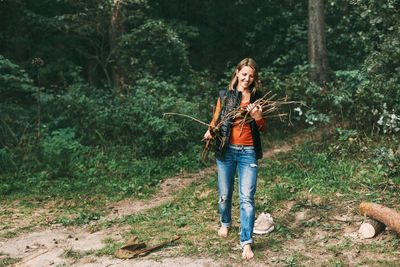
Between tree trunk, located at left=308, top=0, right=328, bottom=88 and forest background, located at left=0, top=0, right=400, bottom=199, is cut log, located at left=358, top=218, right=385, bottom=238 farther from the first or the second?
tree trunk, located at left=308, top=0, right=328, bottom=88

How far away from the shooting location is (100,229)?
5.60 metres

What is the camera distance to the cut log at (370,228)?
464 centimetres

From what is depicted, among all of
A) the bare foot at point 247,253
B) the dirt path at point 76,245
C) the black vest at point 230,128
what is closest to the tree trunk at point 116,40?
the dirt path at point 76,245

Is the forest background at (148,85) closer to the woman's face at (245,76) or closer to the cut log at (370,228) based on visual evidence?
the cut log at (370,228)

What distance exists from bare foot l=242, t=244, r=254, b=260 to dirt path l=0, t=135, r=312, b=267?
0.31 meters

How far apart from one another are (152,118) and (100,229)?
3.35 m

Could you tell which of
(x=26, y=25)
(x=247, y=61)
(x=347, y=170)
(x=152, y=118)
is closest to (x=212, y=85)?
(x=152, y=118)

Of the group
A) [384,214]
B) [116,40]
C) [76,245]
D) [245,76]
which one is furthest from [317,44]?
[76,245]

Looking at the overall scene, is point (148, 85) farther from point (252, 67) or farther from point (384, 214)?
point (384, 214)

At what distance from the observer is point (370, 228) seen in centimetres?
465

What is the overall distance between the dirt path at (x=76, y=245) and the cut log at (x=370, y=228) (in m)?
1.79

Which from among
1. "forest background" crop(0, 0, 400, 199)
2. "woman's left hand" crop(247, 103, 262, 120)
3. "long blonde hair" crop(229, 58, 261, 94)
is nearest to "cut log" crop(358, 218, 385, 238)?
"forest background" crop(0, 0, 400, 199)

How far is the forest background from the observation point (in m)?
7.70

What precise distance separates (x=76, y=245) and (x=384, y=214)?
145 inches
